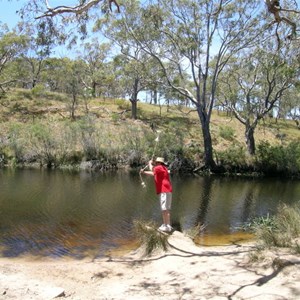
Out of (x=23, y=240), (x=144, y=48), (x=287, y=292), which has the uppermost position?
(x=144, y=48)

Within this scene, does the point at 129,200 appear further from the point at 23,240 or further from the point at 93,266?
the point at 93,266

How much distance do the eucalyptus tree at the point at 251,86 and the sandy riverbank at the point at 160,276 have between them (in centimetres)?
2482

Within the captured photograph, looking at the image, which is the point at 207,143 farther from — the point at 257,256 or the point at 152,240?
the point at 257,256

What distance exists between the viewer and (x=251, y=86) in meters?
35.8

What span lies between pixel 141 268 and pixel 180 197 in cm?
1119

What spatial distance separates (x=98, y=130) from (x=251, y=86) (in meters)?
13.9

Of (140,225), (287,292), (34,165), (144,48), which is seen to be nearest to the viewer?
(287,292)

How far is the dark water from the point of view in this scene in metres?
11.2

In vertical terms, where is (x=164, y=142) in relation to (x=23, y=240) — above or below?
above

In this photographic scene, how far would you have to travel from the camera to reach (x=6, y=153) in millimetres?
34500

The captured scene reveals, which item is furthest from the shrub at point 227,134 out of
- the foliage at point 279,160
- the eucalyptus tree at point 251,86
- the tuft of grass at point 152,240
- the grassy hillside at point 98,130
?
the tuft of grass at point 152,240

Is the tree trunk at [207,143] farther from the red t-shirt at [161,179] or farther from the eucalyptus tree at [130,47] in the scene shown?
the red t-shirt at [161,179]

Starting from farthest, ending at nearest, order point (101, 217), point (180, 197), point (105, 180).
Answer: point (105, 180)
point (180, 197)
point (101, 217)

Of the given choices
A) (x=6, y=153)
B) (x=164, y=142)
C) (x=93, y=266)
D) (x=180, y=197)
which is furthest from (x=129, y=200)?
(x=6, y=153)
